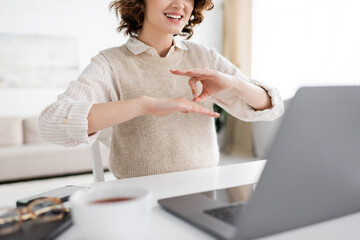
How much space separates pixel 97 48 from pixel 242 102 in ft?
12.6

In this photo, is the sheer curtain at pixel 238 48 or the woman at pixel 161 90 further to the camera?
the sheer curtain at pixel 238 48

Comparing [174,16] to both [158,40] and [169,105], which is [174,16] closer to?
[158,40]

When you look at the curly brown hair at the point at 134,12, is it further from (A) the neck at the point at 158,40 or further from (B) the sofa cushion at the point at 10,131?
(B) the sofa cushion at the point at 10,131

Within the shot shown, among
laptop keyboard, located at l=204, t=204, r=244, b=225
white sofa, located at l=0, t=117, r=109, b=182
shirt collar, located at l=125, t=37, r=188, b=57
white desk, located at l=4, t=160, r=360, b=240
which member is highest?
shirt collar, located at l=125, t=37, r=188, b=57

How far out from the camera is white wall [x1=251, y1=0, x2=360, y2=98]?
3.13 meters

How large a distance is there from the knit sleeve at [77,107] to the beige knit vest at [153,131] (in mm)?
54

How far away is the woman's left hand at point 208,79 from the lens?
3.25 feet

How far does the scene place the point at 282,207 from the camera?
0.49 meters

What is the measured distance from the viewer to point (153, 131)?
4.08 ft

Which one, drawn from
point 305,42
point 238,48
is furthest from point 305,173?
point 238,48

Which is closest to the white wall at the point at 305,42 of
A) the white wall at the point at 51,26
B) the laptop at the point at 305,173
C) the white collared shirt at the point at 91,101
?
the white wall at the point at 51,26

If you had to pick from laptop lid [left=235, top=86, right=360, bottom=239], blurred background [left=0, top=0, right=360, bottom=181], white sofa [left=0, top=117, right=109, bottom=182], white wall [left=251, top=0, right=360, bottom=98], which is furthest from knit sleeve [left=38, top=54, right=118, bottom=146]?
blurred background [left=0, top=0, right=360, bottom=181]

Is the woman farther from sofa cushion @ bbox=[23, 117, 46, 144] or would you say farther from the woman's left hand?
sofa cushion @ bbox=[23, 117, 46, 144]

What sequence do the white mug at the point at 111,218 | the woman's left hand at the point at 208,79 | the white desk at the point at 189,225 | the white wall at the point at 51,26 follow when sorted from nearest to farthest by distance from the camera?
the white mug at the point at 111,218
the white desk at the point at 189,225
the woman's left hand at the point at 208,79
the white wall at the point at 51,26
